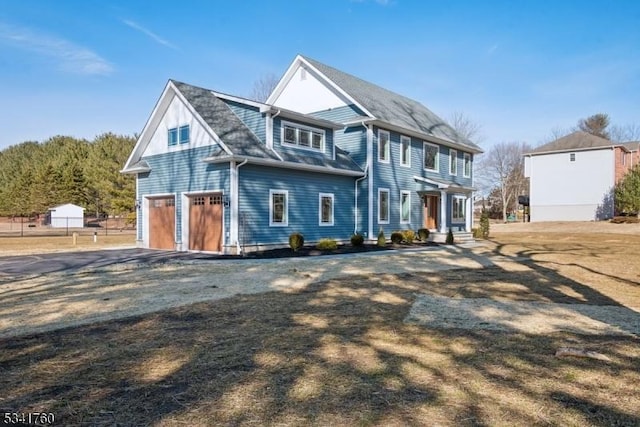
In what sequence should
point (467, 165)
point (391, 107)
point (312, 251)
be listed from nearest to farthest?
point (312, 251) → point (391, 107) → point (467, 165)

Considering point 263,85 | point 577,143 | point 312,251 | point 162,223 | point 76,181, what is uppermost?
point 263,85

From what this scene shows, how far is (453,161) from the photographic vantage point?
28.0 meters

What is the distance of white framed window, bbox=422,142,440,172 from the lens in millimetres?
25156

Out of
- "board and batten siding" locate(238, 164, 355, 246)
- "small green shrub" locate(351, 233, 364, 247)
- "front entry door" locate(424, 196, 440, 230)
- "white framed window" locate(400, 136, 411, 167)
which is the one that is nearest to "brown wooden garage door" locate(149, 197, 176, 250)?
"board and batten siding" locate(238, 164, 355, 246)

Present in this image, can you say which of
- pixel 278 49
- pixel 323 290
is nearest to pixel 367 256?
pixel 323 290

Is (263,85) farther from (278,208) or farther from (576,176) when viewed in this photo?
(576,176)

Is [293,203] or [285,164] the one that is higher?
[285,164]

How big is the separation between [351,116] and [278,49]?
1798 centimetres

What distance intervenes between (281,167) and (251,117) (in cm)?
267

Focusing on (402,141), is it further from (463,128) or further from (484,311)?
(463,128)

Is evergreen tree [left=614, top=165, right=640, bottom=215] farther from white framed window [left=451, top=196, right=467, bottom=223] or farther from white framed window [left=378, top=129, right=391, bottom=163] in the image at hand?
white framed window [left=378, top=129, right=391, bottom=163]

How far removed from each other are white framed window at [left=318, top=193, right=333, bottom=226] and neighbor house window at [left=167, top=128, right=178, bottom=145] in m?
6.45

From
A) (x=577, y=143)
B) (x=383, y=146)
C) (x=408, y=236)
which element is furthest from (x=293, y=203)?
A: (x=577, y=143)

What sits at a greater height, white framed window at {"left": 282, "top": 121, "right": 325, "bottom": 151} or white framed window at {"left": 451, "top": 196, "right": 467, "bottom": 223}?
white framed window at {"left": 282, "top": 121, "right": 325, "bottom": 151}
